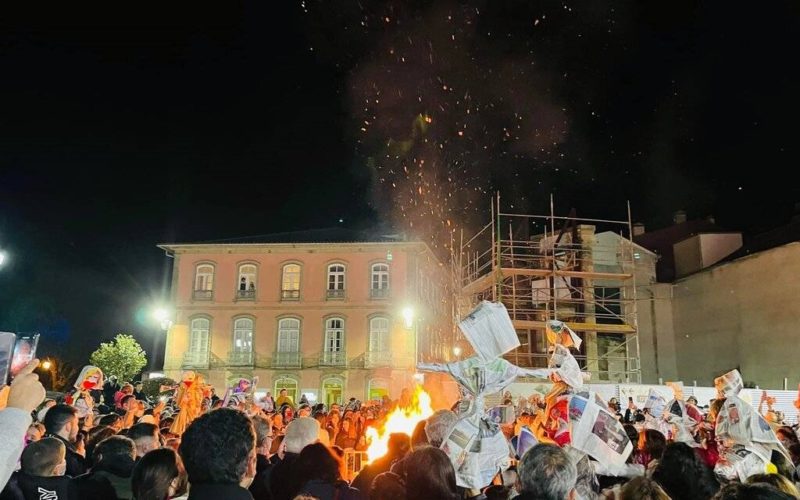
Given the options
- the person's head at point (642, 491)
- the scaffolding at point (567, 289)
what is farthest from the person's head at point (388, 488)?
the scaffolding at point (567, 289)

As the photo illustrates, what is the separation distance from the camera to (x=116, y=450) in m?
4.98

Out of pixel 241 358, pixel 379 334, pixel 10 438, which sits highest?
pixel 379 334

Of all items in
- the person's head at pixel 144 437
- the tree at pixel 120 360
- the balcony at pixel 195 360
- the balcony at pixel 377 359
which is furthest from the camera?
the balcony at pixel 195 360

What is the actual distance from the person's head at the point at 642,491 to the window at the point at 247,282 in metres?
39.4

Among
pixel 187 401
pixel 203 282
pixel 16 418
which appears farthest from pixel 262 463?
pixel 203 282

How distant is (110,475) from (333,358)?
35711mm

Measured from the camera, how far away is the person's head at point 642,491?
361 centimetres

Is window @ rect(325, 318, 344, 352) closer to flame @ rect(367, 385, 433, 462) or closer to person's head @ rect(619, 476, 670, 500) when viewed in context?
flame @ rect(367, 385, 433, 462)

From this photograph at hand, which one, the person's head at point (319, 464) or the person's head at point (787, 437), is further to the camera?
the person's head at point (787, 437)

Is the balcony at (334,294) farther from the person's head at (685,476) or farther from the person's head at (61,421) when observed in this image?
→ the person's head at (685,476)

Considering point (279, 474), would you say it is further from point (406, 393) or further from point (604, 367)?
point (604, 367)

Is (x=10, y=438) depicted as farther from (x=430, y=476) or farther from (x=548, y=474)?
(x=548, y=474)

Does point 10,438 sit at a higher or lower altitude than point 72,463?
higher

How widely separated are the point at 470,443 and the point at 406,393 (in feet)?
29.0
